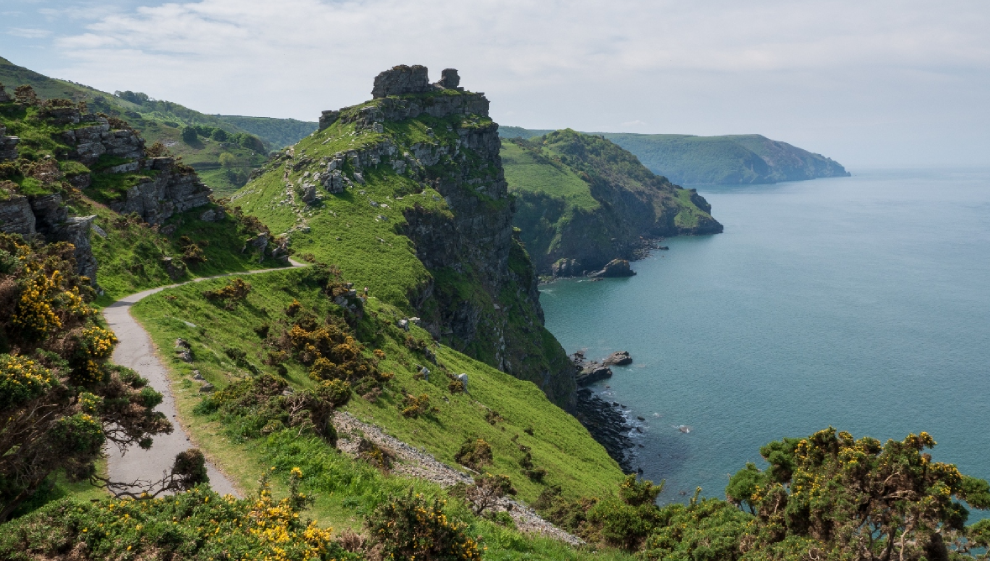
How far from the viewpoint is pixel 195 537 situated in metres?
15.9

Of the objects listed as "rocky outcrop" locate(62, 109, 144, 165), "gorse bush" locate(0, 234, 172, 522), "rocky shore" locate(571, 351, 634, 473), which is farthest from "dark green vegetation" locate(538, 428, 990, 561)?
"rocky outcrop" locate(62, 109, 144, 165)

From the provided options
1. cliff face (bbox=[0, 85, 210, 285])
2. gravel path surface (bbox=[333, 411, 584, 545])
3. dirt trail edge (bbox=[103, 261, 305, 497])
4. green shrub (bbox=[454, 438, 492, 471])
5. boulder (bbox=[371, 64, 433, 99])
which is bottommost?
green shrub (bbox=[454, 438, 492, 471])

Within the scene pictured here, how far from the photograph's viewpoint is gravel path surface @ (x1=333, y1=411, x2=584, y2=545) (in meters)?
35.9

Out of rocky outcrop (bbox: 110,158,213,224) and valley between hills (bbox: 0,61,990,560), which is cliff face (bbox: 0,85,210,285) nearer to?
rocky outcrop (bbox: 110,158,213,224)

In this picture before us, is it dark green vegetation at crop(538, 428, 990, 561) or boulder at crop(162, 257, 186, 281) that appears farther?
boulder at crop(162, 257, 186, 281)

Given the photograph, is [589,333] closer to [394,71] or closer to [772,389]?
[772,389]

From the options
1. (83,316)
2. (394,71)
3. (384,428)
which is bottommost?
(384,428)

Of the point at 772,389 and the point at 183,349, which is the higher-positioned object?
Result: the point at 183,349

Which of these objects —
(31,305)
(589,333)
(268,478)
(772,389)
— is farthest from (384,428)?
(589,333)

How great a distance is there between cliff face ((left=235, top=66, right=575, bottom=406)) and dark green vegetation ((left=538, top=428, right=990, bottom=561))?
67.9m

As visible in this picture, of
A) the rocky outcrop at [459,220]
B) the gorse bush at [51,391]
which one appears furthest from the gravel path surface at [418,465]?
the rocky outcrop at [459,220]

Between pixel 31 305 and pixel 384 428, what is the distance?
107 feet

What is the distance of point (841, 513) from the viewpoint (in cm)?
2764

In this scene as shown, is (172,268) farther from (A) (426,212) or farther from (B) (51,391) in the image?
(A) (426,212)
